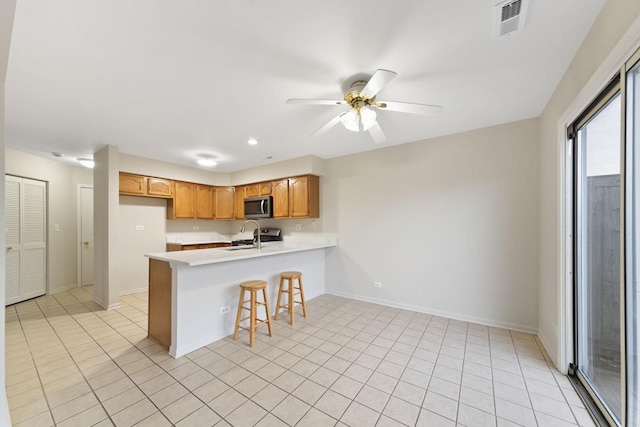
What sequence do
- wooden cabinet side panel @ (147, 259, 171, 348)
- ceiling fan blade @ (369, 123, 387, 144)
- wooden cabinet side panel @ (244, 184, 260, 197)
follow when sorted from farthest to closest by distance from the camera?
wooden cabinet side panel @ (244, 184, 260, 197)
wooden cabinet side panel @ (147, 259, 171, 348)
ceiling fan blade @ (369, 123, 387, 144)

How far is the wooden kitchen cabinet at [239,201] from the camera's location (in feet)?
18.3

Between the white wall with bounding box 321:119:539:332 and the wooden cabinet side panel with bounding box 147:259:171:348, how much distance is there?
8.76 feet

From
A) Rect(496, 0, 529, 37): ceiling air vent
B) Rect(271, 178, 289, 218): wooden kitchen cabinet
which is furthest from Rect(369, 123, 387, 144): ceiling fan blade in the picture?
Rect(271, 178, 289, 218): wooden kitchen cabinet

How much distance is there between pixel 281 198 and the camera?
4.77m

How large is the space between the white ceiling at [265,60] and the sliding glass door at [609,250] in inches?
21.8

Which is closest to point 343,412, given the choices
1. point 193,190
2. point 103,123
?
point 103,123

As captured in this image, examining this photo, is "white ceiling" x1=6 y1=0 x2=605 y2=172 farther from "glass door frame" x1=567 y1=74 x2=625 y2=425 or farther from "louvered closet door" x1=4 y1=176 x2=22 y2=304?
"louvered closet door" x1=4 y1=176 x2=22 y2=304

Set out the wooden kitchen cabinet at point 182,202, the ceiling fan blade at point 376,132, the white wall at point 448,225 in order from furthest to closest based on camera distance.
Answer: the wooden kitchen cabinet at point 182,202 < the white wall at point 448,225 < the ceiling fan blade at point 376,132

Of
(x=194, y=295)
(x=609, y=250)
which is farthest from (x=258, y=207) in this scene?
(x=609, y=250)

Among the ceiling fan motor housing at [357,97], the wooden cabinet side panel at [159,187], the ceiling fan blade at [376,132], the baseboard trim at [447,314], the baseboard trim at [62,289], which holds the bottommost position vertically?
the baseboard trim at [62,289]

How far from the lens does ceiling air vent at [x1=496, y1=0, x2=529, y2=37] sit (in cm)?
131

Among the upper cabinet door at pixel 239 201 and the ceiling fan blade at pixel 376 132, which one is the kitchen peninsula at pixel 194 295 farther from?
the upper cabinet door at pixel 239 201

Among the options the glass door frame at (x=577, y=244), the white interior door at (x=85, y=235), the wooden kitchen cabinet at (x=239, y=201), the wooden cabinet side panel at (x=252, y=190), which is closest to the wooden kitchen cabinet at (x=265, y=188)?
the wooden cabinet side panel at (x=252, y=190)

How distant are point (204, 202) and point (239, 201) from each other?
2.50 feet
